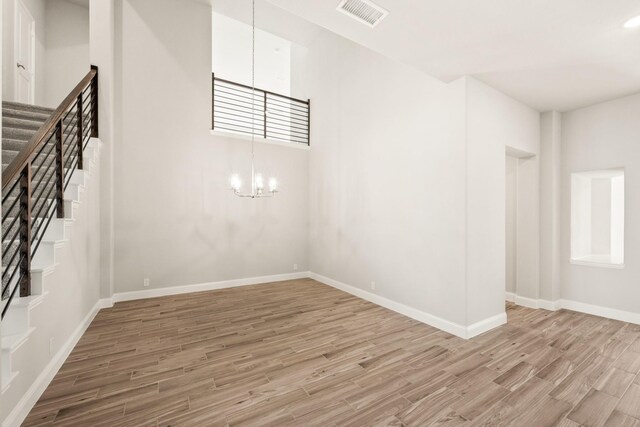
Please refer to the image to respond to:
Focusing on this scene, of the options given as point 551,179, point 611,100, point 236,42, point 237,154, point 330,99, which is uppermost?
point 236,42

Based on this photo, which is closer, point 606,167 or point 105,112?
point 606,167

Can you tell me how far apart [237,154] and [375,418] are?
16.5 ft

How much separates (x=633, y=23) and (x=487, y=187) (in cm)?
191

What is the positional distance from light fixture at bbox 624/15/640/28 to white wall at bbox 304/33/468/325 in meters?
1.42

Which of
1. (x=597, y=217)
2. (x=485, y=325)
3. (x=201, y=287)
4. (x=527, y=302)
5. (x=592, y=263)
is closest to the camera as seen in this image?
(x=485, y=325)

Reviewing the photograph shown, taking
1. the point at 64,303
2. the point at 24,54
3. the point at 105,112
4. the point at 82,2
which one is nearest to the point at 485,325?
the point at 64,303

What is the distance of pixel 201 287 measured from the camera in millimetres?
5457

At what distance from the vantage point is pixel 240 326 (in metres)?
3.84

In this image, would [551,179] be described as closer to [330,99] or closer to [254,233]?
[330,99]

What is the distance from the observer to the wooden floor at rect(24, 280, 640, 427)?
7.30 feet

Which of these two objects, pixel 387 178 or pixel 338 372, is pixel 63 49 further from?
pixel 338 372

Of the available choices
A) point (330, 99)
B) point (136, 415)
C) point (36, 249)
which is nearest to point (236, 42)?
point (330, 99)

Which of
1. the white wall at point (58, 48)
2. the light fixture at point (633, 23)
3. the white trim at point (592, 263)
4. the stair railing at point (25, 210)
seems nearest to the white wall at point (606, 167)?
the white trim at point (592, 263)

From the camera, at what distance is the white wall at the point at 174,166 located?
4895 millimetres
